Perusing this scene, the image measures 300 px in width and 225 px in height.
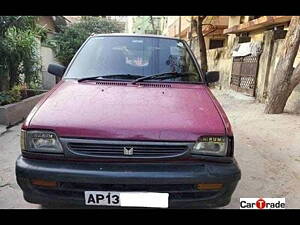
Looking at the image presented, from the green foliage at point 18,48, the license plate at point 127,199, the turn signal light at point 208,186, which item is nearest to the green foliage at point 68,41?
the green foliage at point 18,48

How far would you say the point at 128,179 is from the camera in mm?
2281

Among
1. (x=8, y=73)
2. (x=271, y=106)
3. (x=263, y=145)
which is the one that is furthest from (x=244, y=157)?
(x=8, y=73)

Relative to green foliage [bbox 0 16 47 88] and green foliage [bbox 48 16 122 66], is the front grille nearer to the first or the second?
green foliage [bbox 0 16 47 88]

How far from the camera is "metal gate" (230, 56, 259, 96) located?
1091cm

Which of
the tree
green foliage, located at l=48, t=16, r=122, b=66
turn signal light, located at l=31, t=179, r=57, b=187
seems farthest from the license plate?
green foliage, located at l=48, t=16, r=122, b=66

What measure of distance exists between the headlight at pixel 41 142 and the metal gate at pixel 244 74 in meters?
9.58

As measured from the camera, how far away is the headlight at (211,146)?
7.89ft

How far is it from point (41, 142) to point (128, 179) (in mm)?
745

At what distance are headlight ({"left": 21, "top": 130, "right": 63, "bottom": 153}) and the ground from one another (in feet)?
2.83

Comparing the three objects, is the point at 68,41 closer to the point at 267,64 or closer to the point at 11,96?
the point at 11,96

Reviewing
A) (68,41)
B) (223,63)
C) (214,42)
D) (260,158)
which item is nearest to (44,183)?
(260,158)

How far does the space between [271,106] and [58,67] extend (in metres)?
5.65

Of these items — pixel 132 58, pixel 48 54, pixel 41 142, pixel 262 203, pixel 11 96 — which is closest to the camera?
pixel 41 142

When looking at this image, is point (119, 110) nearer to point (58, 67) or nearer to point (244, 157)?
→ point (58, 67)
